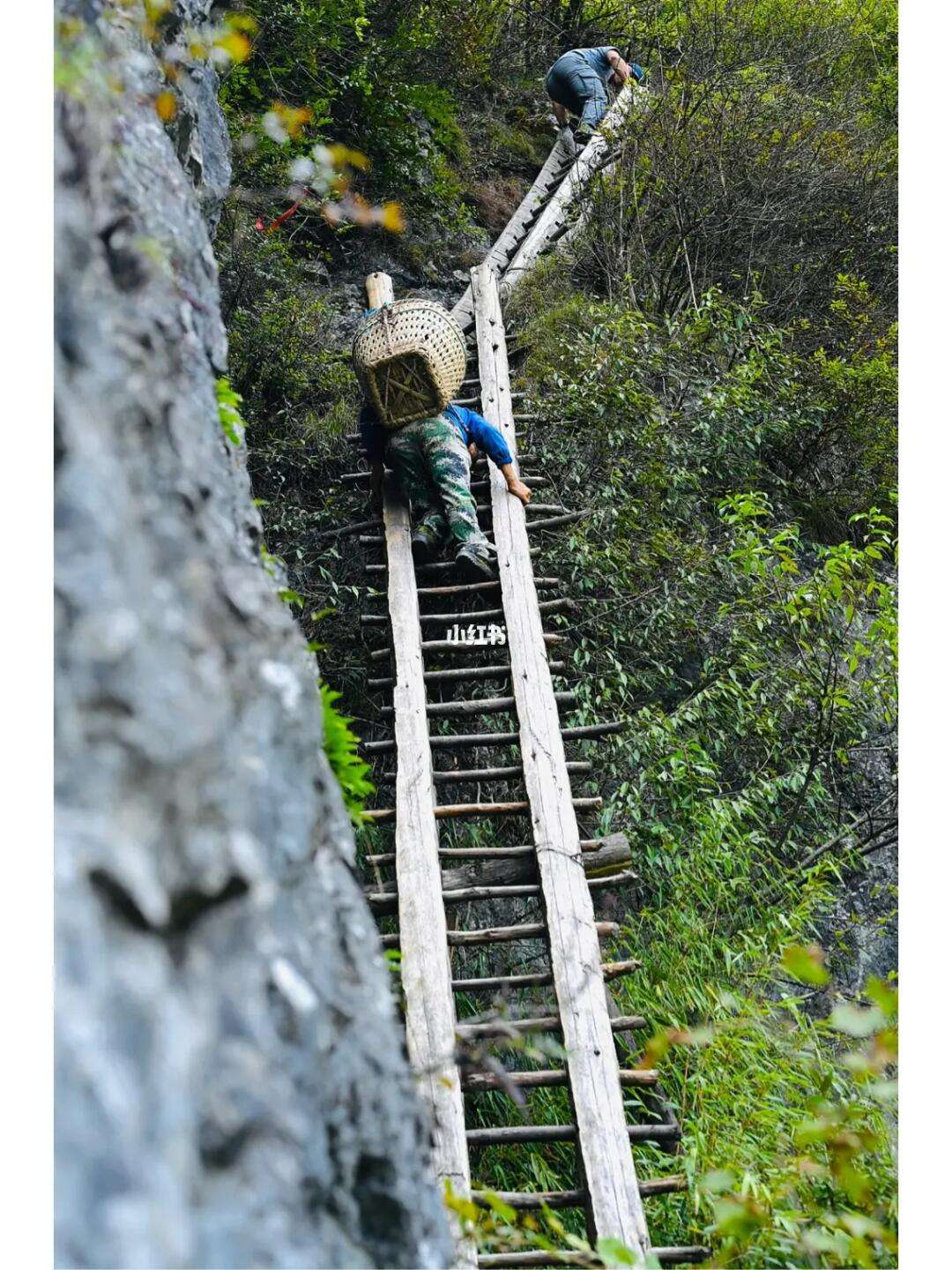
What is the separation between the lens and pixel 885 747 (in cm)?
585

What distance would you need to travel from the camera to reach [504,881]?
3.96 m

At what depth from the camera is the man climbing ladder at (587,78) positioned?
9203 mm

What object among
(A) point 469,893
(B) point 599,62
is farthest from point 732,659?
(B) point 599,62

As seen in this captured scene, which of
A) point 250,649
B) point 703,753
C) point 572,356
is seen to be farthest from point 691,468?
point 250,649

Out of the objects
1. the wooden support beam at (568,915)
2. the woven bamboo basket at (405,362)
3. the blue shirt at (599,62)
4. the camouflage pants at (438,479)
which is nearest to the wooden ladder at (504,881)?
the wooden support beam at (568,915)

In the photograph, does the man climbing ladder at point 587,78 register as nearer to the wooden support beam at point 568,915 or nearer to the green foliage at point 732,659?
the green foliage at point 732,659

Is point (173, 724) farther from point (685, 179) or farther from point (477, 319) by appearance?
point (685, 179)

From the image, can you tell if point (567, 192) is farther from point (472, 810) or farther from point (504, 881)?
point (504, 881)

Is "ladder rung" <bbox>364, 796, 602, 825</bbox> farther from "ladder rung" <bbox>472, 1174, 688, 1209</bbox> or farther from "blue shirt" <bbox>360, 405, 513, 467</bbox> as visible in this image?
"blue shirt" <bbox>360, 405, 513, 467</bbox>

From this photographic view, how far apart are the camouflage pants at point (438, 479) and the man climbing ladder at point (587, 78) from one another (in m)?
5.22

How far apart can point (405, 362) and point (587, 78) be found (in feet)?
18.8

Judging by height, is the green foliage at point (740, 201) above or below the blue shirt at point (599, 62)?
below

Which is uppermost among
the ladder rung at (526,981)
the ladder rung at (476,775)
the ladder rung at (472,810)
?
the ladder rung at (476,775)

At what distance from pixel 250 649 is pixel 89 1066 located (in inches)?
21.7
